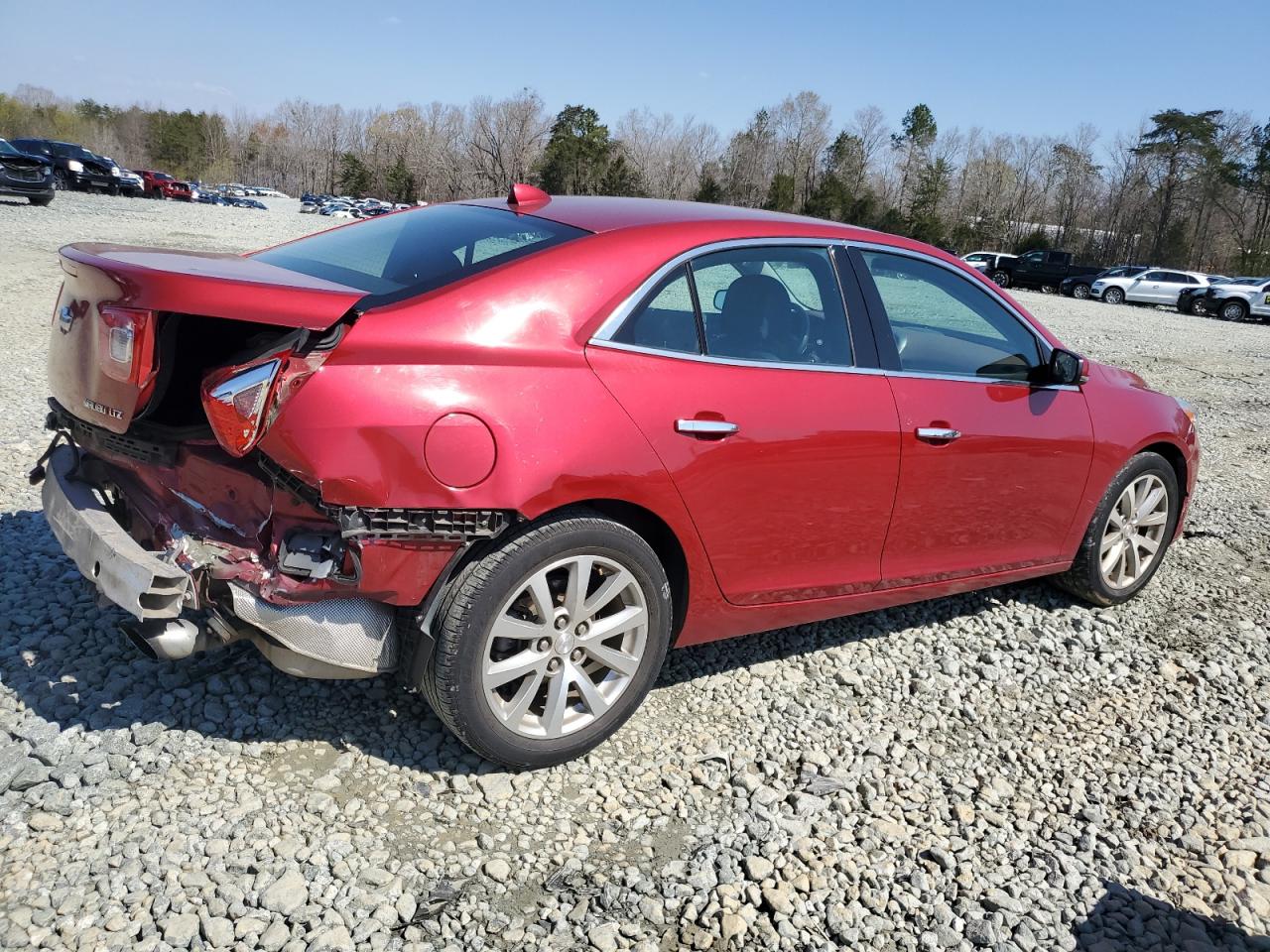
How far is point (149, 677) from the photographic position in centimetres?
332

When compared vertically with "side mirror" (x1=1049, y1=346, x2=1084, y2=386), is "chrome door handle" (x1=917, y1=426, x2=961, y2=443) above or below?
below

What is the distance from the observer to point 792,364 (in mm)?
3332

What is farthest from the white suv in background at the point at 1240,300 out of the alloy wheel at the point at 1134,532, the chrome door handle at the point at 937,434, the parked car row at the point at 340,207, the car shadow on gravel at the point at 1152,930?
the parked car row at the point at 340,207

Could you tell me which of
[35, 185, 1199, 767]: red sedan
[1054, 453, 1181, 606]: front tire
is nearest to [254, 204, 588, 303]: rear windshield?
[35, 185, 1199, 767]: red sedan

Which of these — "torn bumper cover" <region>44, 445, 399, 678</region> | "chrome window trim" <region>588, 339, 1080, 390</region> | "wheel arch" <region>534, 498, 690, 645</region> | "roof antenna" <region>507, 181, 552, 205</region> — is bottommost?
"torn bumper cover" <region>44, 445, 399, 678</region>

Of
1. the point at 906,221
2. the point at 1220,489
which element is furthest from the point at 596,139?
the point at 1220,489

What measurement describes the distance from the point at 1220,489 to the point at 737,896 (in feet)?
20.8

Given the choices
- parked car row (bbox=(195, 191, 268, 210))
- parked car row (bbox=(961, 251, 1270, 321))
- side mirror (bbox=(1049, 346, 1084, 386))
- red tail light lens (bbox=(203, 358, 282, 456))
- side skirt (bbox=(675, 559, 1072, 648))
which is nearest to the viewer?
red tail light lens (bbox=(203, 358, 282, 456))

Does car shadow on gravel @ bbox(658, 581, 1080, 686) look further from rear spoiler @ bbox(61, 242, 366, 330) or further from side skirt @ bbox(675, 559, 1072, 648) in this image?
rear spoiler @ bbox(61, 242, 366, 330)

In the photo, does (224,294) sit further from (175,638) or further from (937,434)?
(937,434)

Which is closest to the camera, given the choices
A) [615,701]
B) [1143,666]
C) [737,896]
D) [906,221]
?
[737,896]

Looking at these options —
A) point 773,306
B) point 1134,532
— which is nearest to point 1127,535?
point 1134,532

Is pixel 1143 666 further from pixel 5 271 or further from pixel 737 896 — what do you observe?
pixel 5 271

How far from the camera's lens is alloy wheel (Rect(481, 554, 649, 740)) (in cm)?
287
